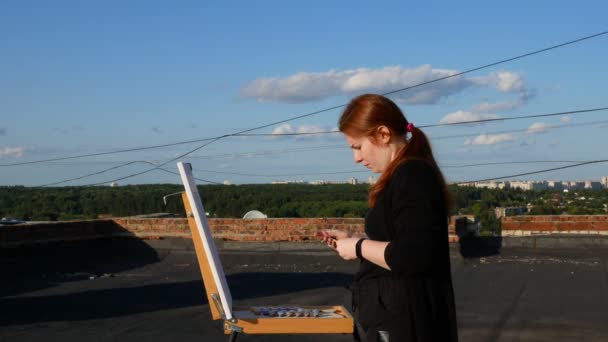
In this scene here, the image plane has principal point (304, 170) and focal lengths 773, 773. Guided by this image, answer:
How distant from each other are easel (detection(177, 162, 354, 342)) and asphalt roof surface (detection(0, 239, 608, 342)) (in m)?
2.99

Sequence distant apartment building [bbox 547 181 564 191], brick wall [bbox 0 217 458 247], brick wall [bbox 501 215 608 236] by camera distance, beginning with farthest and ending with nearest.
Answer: distant apartment building [bbox 547 181 564 191] → brick wall [bbox 501 215 608 236] → brick wall [bbox 0 217 458 247]

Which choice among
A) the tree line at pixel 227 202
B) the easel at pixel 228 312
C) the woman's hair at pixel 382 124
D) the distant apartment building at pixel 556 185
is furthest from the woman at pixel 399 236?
the distant apartment building at pixel 556 185

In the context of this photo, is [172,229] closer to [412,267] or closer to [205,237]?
[205,237]

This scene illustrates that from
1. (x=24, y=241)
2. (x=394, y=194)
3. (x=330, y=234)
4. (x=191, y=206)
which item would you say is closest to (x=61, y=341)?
(x=191, y=206)

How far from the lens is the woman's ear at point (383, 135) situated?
101 inches

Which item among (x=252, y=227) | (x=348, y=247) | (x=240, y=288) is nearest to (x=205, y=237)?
(x=348, y=247)

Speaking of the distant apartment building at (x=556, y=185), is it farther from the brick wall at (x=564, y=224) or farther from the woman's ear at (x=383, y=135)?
the woman's ear at (x=383, y=135)

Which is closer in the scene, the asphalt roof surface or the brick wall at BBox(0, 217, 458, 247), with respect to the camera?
the asphalt roof surface

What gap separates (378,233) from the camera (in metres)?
2.56

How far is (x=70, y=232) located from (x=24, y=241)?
1.06m

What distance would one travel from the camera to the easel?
3387 millimetres

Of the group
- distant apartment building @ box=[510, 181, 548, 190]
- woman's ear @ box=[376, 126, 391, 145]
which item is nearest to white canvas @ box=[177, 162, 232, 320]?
woman's ear @ box=[376, 126, 391, 145]

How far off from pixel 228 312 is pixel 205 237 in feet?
1.17

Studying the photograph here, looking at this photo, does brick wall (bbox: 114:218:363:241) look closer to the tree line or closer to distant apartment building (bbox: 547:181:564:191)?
the tree line
